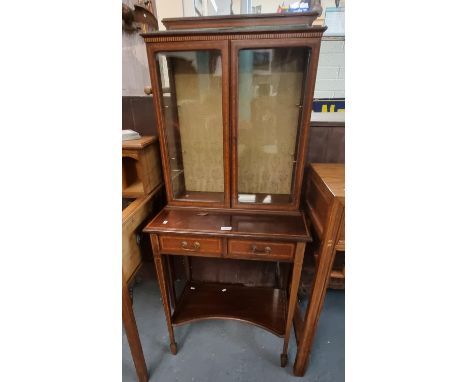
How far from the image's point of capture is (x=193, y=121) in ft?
3.71

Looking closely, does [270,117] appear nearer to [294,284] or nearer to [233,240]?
[233,240]

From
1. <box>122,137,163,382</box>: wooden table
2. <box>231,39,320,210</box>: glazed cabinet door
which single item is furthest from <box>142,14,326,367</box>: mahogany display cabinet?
<box>122,137,163,382</box>: wooden table

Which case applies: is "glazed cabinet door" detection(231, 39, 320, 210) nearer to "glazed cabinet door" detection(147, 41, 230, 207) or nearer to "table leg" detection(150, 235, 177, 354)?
"glazed cabinet door" detection(147, 41, 230, 207)

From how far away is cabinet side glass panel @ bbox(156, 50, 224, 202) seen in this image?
1.02 meters

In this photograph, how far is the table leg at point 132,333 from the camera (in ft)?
3.26

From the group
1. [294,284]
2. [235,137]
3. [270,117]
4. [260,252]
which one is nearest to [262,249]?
[260,252]

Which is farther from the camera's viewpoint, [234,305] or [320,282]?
[234,305]

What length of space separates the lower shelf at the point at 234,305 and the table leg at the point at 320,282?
15 cm

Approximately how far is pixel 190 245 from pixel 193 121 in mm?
596

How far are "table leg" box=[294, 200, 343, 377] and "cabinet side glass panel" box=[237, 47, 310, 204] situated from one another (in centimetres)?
29

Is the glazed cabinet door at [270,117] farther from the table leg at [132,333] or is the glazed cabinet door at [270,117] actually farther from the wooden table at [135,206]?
the table leg at [132,333]

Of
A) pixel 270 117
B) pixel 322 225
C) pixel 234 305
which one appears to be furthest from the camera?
pixel 234 305

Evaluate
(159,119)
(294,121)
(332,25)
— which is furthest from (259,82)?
(332,25)

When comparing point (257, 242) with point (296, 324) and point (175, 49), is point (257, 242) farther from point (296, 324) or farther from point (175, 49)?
point (175, 49)
